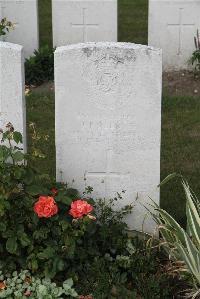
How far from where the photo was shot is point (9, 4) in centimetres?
910

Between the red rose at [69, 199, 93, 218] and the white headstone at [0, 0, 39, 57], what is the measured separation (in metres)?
5.38

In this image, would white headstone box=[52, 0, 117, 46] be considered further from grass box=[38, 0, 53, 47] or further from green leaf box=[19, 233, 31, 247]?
green leaf box=[19, 233, 31, 247]

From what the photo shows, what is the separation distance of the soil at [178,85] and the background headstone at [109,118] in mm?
3791

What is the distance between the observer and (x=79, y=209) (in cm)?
393

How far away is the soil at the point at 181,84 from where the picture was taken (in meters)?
8.12

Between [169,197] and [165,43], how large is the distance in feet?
13.2

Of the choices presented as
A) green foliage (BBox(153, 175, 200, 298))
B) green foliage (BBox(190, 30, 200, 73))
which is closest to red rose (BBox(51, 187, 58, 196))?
green foliage (BBox(153, 175, 200, 298))

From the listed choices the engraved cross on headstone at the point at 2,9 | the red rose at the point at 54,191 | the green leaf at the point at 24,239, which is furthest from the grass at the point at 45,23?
the green leaf at the point at 24,239

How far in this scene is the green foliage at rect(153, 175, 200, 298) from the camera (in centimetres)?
378

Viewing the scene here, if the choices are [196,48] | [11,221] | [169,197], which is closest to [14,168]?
[11,221]

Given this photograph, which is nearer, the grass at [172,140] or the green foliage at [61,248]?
the green foliage at [61,248]

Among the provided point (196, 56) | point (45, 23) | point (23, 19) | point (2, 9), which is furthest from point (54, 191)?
point (45, 23)

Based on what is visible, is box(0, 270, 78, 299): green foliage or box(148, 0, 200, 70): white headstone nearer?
box(0, 270, 78, 299): green foliage

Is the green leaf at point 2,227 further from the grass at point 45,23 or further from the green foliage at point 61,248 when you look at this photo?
the grass at point 45,23
